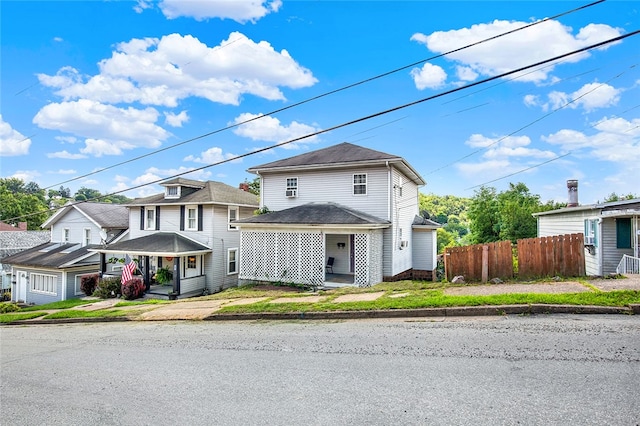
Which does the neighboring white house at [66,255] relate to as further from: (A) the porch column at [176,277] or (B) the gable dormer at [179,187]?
(A) the porch column at [176,277]

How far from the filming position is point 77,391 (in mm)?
5168

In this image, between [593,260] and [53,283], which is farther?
[53,283]

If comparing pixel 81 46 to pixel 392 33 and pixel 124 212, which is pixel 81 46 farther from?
pixel 124 212

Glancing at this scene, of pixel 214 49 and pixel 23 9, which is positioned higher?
pixel 23 9

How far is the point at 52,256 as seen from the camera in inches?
1009

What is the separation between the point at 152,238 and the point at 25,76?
1138cm

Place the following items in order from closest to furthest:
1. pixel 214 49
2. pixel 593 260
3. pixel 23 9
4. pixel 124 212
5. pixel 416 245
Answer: pixel 214 49 < pixel 23 9 < pixel 593 260 < pixel 416 245 < pixel 124 212

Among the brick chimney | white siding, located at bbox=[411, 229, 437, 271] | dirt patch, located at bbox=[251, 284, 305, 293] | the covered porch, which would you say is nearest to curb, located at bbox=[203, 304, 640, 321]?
dirt patch, located at bbox=[251, 284, 305, 293]

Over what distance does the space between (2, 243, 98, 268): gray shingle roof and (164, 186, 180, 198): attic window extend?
24.4ft

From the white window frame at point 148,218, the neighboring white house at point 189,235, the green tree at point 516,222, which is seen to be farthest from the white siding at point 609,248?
the white window frame at point 148,218

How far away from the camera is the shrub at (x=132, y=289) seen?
19.5 meters

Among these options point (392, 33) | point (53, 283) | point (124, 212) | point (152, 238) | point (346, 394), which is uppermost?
point (392, 33)

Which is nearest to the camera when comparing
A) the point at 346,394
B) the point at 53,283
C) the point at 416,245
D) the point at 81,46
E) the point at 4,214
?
the point at 346,394

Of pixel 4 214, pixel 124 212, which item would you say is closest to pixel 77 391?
pixel 124 212
